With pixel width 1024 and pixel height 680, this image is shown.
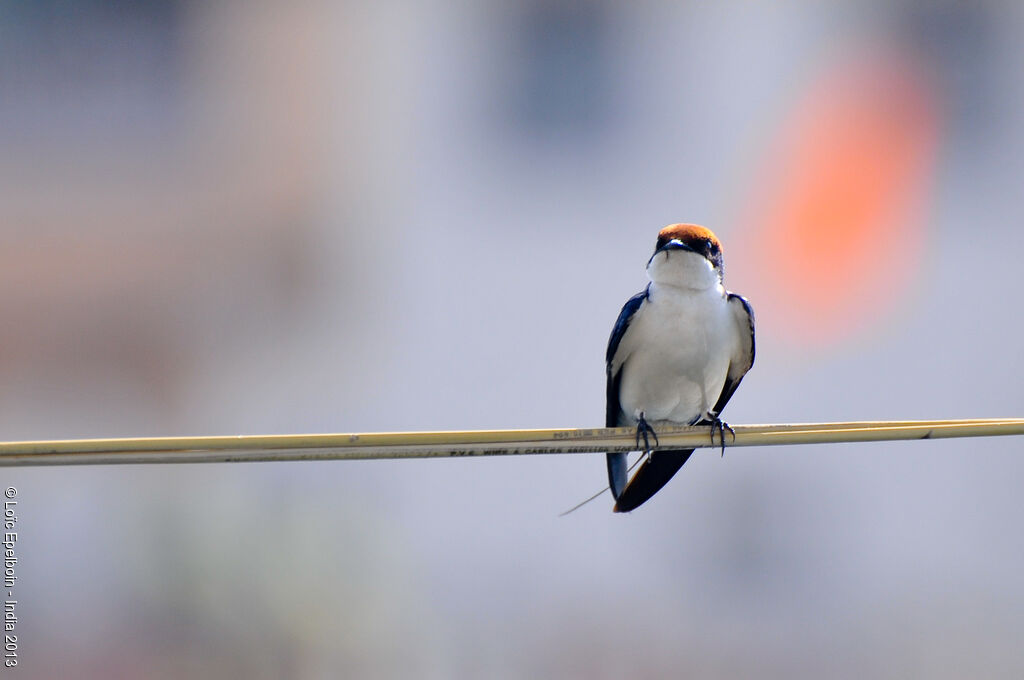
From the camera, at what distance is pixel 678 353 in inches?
132

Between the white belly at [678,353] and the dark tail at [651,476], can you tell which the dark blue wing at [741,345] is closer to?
the white belly at [678,353]

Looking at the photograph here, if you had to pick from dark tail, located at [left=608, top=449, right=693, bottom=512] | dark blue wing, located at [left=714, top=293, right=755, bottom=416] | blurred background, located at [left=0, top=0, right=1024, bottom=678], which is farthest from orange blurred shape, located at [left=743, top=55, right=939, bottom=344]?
dark tail, located at [left=608, top=449, right=693, bottom=512]

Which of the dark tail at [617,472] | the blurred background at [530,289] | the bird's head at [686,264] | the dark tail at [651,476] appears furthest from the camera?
the blurred background at [530,289]

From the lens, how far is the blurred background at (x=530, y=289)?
7.65m

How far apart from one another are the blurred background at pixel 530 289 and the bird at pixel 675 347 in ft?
13.1

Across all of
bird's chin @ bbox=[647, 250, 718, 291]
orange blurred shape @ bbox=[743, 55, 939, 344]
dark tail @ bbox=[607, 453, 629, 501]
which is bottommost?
dark tail @ bbox=[607, 453, 629, 501]

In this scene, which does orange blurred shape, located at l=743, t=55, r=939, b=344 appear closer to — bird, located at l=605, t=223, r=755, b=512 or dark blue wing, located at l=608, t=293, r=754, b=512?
dark blue wing, located at l=608, t=293, r=754, b=512

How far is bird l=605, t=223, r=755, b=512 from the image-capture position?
3.36 metres

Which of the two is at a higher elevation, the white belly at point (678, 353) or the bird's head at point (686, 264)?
the bird's head at point (686, 264)

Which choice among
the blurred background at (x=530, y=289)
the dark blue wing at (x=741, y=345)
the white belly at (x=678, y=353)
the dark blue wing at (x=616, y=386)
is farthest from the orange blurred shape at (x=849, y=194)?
the white belly at (x=678, y=353)

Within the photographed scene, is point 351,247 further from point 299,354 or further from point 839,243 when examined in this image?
point 839,243

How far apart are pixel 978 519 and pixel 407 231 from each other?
4158 millimetres

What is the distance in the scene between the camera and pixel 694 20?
8328 millimetres

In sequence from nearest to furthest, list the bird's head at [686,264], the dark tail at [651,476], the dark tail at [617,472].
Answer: the dark tail at [651,476]
the bird's head at [686,264]
the dark tail at [617,472]
